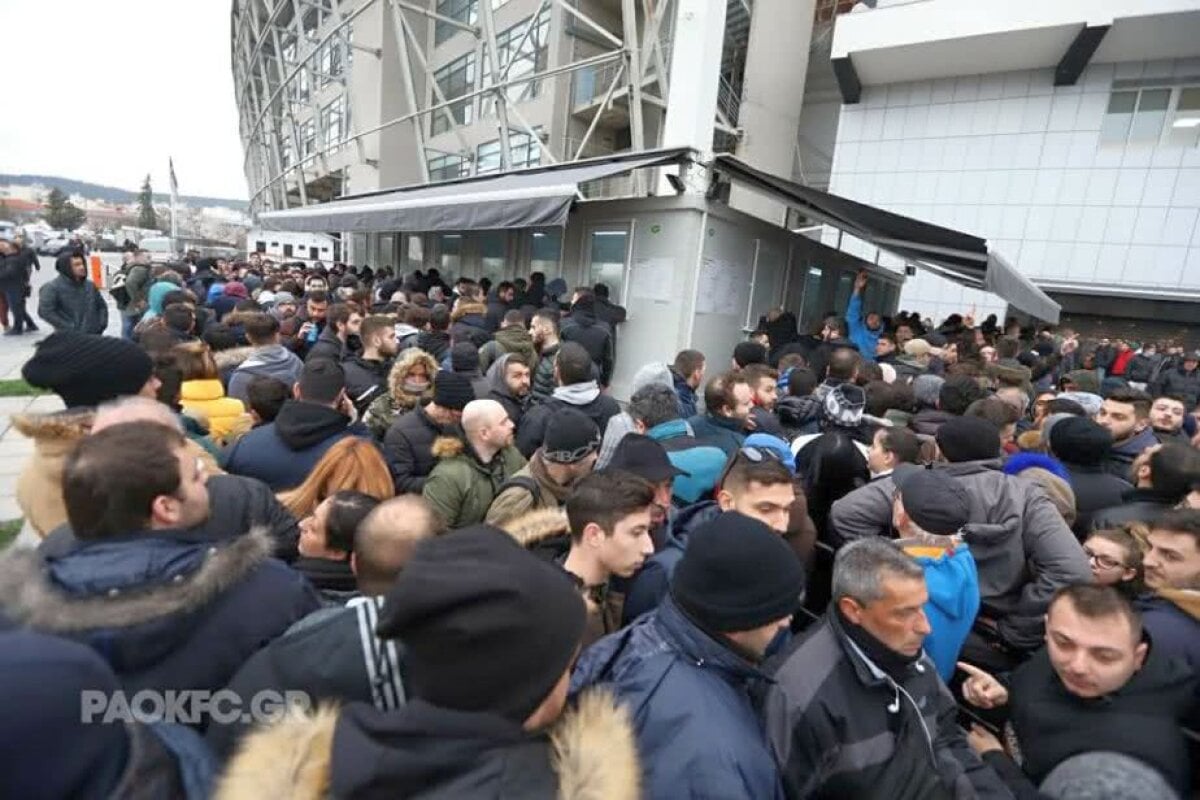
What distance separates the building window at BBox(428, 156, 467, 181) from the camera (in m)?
23.2

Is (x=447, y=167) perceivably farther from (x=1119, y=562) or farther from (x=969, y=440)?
(x=1119, y=562)

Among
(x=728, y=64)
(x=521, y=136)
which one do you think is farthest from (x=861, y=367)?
(x=521, y=136)

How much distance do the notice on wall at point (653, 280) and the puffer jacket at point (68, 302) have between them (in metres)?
7.49

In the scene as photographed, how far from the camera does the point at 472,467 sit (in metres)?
2.93

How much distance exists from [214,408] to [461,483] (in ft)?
6.32

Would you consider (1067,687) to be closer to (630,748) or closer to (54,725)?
(630,748)

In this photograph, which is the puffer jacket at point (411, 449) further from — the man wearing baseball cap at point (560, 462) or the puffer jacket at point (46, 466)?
the puffer jacket at point (46, 466)

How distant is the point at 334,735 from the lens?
38.4 inches

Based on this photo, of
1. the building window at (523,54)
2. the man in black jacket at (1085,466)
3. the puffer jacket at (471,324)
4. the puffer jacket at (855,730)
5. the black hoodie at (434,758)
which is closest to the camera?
the black hoodie at (434,758)

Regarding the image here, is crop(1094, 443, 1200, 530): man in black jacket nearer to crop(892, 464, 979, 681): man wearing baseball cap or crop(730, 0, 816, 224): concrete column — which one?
crop(892, 464, 979, 681): man wearing baseball cap

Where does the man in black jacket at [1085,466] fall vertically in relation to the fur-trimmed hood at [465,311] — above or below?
below

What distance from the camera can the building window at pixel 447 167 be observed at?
23219mm

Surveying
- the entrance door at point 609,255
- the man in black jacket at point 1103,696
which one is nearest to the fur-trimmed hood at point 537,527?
the man in black jacket at point 1103,696

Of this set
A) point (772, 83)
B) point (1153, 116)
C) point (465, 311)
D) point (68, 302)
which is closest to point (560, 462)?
point (465, 311)
